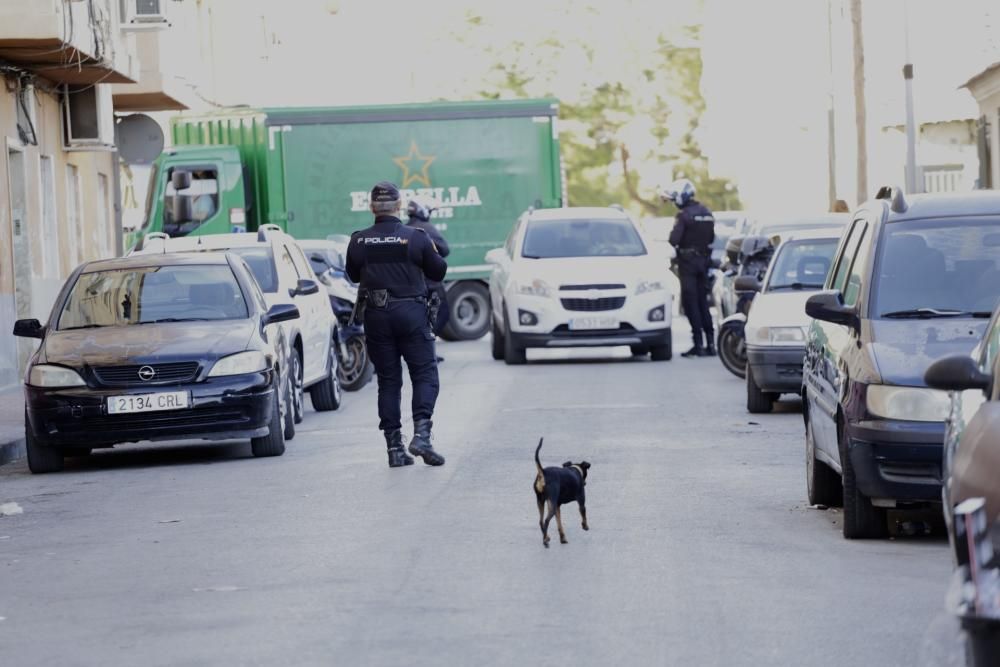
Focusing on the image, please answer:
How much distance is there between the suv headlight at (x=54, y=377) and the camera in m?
13.6

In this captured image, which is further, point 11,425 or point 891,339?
point 11,425

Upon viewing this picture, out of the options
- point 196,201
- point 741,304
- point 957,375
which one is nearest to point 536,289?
point 741,304

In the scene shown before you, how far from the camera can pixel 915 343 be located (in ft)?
29.9

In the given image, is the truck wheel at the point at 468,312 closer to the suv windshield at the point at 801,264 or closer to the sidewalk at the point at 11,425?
the sidewalk at the point at 11,425

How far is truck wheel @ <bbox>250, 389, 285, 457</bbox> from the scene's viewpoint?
553 inches

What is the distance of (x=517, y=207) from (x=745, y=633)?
23.6 metres

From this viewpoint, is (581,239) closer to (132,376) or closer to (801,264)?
(801,264)

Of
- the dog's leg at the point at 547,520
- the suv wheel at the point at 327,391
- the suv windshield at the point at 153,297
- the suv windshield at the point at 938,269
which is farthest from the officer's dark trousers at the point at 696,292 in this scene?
the dog's leg at the point at 547,520

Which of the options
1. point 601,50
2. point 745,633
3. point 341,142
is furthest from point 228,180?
point 601,50

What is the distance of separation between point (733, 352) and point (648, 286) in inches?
128

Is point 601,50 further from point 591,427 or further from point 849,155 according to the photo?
point 591,427

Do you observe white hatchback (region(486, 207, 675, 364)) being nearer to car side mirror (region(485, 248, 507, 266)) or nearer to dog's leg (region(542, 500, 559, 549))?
car side mirror (region(485, 248, 507, 266))

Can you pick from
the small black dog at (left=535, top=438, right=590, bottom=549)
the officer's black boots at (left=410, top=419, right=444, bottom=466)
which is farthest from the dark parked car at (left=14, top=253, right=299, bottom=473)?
the small black dog at (left=535, top=438, right=590, bottom=549)

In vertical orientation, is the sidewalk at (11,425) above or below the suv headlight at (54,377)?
below
